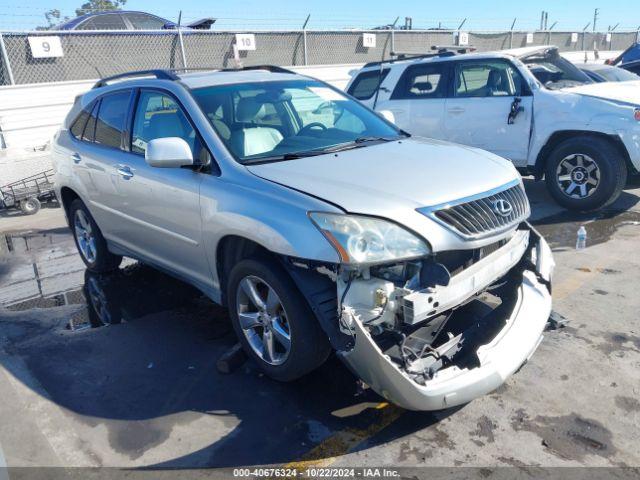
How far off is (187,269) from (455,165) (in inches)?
78.8

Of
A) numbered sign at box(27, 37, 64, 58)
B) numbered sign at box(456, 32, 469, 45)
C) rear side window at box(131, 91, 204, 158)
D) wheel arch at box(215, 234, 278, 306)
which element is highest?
numbered sign at box(27, 37, 64, 58)

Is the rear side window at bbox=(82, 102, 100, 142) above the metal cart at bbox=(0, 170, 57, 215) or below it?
above

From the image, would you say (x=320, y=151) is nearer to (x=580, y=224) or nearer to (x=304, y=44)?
(x=580, y=224)

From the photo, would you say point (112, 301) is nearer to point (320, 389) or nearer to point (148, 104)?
point (148, 104)

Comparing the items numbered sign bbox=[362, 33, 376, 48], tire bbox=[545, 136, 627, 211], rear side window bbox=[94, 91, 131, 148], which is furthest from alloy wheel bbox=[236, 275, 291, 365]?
numbered sign bbox=[362, 33, 376, 48]

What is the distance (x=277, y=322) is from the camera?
327cm

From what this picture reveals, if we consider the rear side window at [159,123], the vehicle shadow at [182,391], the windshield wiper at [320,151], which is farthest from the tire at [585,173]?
the rear side window at [159,123]

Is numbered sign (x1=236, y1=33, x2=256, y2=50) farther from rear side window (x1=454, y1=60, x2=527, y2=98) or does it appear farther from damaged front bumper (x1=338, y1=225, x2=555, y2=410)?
damaged front bumper (x1=338, y1=225, x2=555, y2=410)

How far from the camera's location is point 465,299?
9.78 ft

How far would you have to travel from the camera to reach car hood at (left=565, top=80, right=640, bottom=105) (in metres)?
6.32

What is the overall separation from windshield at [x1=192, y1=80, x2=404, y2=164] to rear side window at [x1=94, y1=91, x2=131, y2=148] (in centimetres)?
96

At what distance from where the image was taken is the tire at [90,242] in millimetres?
5363

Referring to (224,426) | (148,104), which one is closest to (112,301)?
(148,104)

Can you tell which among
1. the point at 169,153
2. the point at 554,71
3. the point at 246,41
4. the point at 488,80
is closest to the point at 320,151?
the point at 169,153
